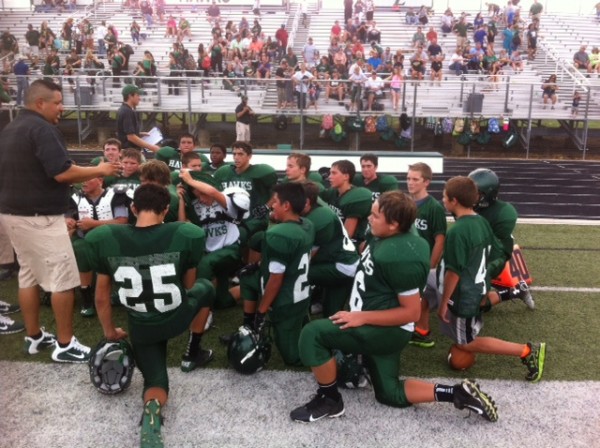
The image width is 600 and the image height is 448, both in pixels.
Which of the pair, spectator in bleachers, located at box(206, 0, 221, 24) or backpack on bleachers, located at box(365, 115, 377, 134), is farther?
spectator in bleachers, located at box(206, 0, 221, 24)

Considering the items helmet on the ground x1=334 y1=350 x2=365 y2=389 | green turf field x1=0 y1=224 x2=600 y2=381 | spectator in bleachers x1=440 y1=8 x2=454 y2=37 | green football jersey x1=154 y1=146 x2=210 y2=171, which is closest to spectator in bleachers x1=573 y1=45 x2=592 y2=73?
spectator in bleachers x1=440 y1=8 x2=454 y2=37

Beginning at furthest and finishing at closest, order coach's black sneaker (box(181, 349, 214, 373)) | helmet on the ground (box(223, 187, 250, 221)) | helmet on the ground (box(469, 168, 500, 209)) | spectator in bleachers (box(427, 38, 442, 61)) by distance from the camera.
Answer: spectator in bleachers (box(427, 38, 442, 61)) < helmet on the ground (box(223, 187, 250, 221)) < helmet on the ground (box(469, 168, 500, 209)) < coach's black sneaker (box(181, 349, 214, 373))

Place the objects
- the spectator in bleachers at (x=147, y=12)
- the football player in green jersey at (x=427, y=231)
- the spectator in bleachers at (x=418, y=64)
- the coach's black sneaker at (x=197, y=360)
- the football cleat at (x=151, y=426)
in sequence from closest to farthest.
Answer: the football cleat at (x=151, y=426)
the coach's black sneaker at (x=197, y=360)
the football player in green jersey at (x=427, y=231)
the spectator in bleachers at (x=418, y=64)
the spectator in bleachers at (x=147, y=12)

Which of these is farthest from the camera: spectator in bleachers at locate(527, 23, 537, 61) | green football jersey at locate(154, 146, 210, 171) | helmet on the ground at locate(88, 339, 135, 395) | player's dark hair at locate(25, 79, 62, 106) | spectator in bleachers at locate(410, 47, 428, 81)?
spectator in bleachers at locate(527, 23, 537, 61)

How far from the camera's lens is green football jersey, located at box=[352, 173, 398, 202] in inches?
238

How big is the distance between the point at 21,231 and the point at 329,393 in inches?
98.5

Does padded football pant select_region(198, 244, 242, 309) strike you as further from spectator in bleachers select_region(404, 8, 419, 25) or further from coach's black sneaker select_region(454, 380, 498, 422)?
spectator in bleachers select_region(404, 8, 419, 25)

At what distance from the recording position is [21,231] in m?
4.39

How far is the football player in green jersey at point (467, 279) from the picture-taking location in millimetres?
4172

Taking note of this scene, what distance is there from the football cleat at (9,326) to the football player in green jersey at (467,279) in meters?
3.52

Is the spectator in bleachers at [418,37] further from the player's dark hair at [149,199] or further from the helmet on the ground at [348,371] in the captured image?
the player's dark hair at [149,199]

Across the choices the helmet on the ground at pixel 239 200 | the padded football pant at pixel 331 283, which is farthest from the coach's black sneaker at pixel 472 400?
the helmet on the ground at pixel 239 200

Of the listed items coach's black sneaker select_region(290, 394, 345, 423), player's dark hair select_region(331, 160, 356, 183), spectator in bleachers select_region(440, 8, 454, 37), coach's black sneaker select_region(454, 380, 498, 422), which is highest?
spectator in bleachers select_region(440, 8, 454, 37)

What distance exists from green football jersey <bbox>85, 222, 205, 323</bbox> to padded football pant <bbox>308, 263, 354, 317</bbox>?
4.54ft
